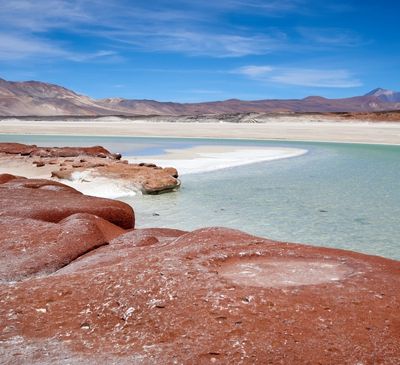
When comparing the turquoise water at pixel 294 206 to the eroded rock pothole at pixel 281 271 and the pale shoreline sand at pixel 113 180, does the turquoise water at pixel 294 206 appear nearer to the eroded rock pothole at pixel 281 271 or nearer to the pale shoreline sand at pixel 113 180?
the pale shoreline sand at pixel 113 180

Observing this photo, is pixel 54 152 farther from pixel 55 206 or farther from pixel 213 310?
pixel 213 310

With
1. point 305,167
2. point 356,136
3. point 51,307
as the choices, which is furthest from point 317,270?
point 356,136

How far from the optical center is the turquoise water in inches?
294

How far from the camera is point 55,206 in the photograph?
20.1 ft

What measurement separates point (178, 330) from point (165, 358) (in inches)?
8.9

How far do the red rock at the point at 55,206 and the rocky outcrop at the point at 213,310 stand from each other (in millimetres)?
2238

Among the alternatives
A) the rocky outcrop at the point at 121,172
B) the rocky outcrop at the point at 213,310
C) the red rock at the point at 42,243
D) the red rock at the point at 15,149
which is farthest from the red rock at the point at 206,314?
the red rock at the point at 15,149

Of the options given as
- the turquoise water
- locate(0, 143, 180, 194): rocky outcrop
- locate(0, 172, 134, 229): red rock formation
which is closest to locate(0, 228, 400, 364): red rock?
locate(0, 172, 134, 229): red rock formation

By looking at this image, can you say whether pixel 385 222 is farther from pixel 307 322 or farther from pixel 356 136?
pixel 356 136

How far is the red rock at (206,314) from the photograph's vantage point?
2.51 metres

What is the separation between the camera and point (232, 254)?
12.4 ft

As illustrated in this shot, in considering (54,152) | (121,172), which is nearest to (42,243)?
(121,172)

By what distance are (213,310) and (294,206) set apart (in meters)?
6.93

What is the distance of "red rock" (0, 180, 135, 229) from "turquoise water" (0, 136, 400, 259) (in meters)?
1.59
